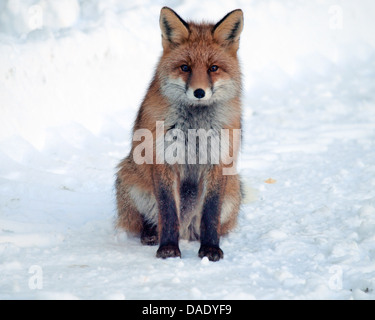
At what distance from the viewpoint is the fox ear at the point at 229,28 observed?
12.3ft

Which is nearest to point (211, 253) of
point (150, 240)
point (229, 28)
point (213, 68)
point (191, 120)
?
point (150, 240)

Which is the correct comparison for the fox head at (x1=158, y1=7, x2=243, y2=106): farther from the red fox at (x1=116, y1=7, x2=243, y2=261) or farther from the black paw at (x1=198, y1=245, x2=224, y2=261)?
the black paw at (x1=198, y1=245, x2=224, y2=261)

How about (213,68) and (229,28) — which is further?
(229,28)

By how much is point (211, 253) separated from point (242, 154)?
3198 mm

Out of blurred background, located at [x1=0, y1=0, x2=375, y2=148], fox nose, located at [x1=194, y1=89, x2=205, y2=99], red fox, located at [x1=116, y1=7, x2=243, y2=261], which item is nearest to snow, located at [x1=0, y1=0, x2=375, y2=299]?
blurred background, located at [x1=0, y1=0, x2=375, y2=148]

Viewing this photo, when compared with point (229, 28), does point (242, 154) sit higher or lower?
lower

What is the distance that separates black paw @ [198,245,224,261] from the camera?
369 cm

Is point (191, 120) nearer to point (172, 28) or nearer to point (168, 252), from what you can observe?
point (172, 28)

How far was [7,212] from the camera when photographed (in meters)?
4.57

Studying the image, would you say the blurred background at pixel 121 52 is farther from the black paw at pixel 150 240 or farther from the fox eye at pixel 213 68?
the fox eye at pixel 213 68

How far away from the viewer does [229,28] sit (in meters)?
3.80

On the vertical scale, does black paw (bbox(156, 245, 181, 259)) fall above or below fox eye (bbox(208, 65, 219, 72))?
below

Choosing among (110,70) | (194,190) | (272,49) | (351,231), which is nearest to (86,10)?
(110,70)

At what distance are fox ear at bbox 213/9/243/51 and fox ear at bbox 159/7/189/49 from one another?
0.25 m
